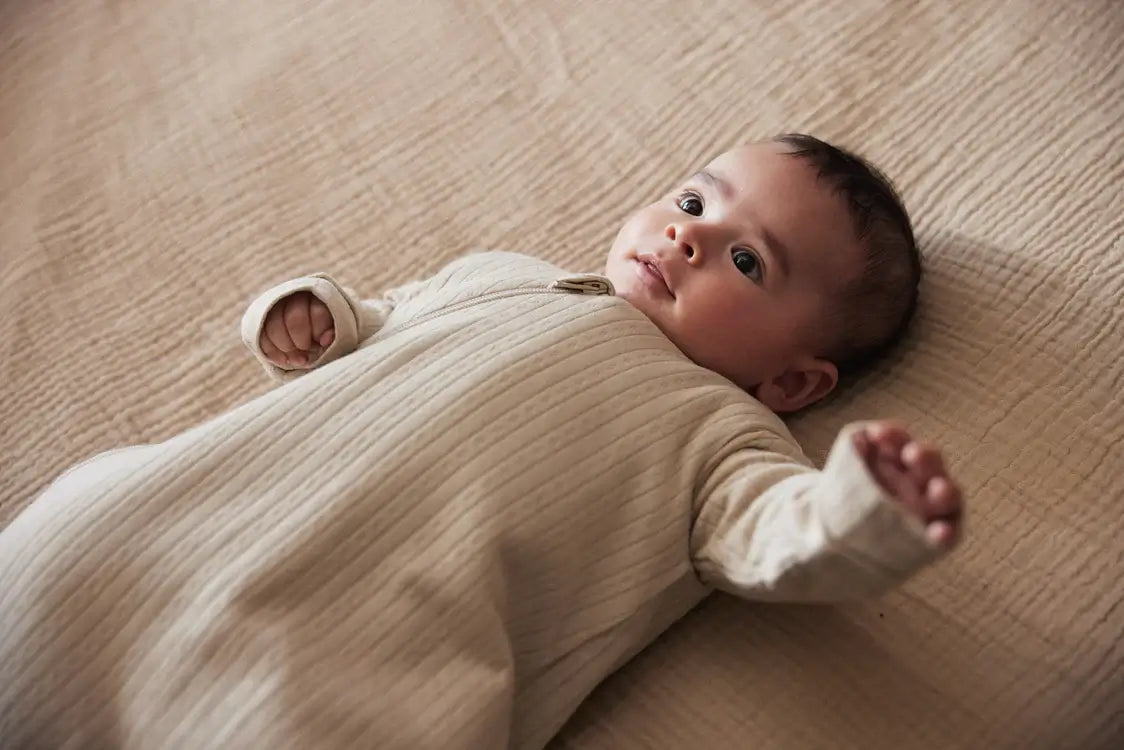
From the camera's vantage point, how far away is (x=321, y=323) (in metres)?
0.95

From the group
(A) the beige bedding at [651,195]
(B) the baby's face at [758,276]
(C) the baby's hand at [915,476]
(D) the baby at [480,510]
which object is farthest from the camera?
(B) the baby's face at [758,276]

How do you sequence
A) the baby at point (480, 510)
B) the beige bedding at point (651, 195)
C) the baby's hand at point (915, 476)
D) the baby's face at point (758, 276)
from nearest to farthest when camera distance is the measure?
the baby's hand at point (915, 476) < the baby at point (480, 510) < the beige bedding at point (651, 195) < the baby's face at point (758, 276)

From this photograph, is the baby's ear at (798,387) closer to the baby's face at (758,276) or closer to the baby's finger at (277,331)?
the baby's face at (758,276)

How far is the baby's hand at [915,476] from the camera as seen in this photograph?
567 mm

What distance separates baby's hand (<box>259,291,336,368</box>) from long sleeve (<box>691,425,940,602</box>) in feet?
1.27

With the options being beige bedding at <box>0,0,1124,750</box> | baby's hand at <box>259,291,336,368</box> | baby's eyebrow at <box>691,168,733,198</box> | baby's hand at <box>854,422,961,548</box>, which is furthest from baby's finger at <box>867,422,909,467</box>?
baby's hand at <box>259,291,336,368</box>

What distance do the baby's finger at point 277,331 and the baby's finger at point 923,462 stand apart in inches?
23.2

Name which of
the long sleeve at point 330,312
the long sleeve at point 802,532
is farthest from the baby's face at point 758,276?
the long sleeve at point 330,312

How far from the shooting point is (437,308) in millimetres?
947

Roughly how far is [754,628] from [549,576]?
0.60 ft

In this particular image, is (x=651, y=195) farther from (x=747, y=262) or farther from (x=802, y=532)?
(x=802, y=532)

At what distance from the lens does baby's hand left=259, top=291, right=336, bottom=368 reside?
95 centimetres

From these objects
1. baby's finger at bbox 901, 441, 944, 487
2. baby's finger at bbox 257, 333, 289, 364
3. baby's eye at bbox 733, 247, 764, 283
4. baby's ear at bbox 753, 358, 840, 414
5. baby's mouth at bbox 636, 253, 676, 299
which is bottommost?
baby's ear at bbox 753, 358, 840, 414

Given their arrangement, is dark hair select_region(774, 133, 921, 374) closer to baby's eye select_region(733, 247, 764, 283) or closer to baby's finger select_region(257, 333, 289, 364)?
baby's eye select_region(733, 247, 764, 283)
